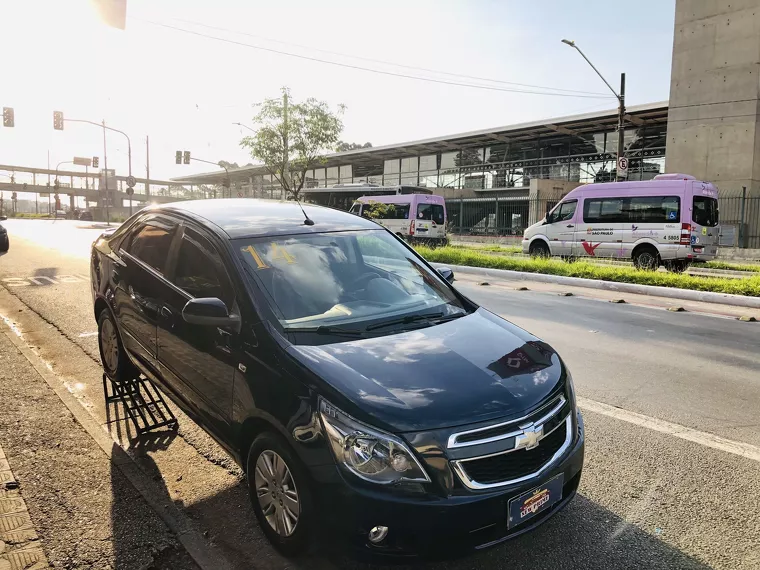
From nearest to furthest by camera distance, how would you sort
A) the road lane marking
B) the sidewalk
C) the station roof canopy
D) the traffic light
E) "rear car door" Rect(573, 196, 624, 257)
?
1. the sidewalk
2. the road lane marking
3. "rear car door" Rect(573, 196, 624, 257)
4. the traffic light
5. the station roof canopy

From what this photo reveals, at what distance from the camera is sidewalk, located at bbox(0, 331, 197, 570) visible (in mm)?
2719

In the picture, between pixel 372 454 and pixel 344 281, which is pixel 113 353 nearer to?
pixel 344 281

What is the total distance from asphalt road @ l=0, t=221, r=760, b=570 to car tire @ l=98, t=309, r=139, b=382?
0.27 meters

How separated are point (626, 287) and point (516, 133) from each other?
25743 mm

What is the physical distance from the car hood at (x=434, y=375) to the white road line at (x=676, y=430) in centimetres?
173

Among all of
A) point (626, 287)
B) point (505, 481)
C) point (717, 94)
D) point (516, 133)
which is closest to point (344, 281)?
point (505, 481)

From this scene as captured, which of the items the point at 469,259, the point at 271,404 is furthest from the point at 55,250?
the point at 271,404

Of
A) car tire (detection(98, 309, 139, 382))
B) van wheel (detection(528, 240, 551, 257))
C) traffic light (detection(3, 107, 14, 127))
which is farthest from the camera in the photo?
traffic light (detection(3, 107, 14, 127))

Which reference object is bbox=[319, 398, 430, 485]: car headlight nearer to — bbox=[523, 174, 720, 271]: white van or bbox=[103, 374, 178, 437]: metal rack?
bbox=[103, 374, 178, 437]: metal rack

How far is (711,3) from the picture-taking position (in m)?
25.4

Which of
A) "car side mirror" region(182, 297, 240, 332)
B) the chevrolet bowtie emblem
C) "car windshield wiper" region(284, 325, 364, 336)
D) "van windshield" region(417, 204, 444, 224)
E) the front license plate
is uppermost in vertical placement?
"van windshield" region(417, 204, 444, 224)

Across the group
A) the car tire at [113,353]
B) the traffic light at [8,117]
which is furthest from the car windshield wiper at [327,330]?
the traffic light at [8,117]

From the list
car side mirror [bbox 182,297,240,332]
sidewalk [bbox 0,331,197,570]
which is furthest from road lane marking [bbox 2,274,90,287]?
car side mirror [bbox 182,297,240,332]

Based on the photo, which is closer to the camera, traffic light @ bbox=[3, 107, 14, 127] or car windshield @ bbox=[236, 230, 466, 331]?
car windshield @ bbox=[236, 230, 466, 331]
